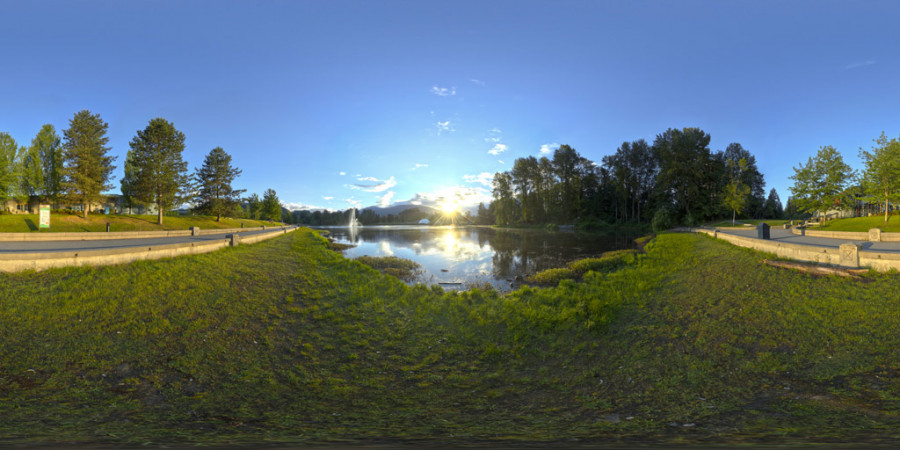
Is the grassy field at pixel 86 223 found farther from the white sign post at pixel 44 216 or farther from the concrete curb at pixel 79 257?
the concrete curb at pixel 79 257

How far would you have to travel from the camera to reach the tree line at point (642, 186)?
62281mm

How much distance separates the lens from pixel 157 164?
44094 mm

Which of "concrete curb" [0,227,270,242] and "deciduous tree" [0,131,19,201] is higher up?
"deciduous tree" [0,131,19,201]

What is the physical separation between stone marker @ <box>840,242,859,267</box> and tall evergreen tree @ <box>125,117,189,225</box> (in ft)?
195

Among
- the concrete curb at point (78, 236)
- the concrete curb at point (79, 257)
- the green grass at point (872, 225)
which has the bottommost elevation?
the concrete curb at point (79, 257)

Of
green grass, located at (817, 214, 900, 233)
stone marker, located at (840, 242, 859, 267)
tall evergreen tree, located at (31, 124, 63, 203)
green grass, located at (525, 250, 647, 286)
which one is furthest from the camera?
tall evergreen tree, located at (31, 124, 63, 203)

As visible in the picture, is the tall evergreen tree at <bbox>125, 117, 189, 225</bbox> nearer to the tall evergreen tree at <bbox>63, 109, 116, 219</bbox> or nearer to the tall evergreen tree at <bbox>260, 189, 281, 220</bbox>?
the tall evergreen tree at <bbox>63, 109, 116, 219</bbox>

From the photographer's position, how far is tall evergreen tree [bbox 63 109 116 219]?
37719 mm

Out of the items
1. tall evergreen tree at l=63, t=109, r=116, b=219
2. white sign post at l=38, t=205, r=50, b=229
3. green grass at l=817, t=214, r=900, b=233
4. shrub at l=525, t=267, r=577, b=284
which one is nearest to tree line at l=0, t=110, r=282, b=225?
tall evergreen tree at l=63, t=109, r=116, b=219

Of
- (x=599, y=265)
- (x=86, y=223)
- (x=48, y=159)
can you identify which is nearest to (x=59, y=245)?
(x=86, y=223)

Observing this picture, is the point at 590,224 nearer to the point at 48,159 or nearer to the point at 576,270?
the point at 576,270

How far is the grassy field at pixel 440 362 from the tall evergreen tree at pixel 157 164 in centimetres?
4145

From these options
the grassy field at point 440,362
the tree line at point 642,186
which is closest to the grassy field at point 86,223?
the grassy field at point 440,362

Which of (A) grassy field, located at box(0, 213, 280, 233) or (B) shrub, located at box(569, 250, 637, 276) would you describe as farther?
(A) grassy field, located at box(0, 213, 280, 233)
